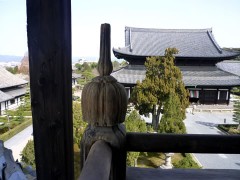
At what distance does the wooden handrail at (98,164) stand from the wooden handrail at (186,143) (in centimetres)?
18

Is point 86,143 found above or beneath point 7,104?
above

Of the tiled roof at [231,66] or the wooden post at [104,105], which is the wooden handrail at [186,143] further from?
the tiled roof at [231,66]

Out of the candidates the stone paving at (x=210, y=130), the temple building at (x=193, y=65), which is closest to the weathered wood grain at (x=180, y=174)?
the stone paving at (x=210, y=130)

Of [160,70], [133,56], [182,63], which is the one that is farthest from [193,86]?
[160,70]

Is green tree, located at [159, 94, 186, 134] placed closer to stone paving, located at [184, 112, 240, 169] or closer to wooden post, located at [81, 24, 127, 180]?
stone paving, located at [184, 112, 240, 169]

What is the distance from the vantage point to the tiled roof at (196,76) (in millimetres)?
11805

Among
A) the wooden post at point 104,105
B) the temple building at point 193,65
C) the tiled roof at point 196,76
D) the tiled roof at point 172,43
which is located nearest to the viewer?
the wooden post at point 104,105

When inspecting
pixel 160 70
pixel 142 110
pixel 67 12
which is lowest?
pixel 142 110

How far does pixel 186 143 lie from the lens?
2.15ft

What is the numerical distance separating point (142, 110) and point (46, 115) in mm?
7022

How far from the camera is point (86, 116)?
0.52 m

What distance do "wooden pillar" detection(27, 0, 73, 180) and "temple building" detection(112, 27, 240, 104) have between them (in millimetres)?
11013

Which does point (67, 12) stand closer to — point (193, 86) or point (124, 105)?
point (124, 105)

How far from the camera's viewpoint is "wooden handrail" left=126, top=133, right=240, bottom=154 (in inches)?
25.5
